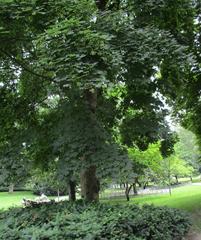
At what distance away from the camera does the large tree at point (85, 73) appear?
841 cm

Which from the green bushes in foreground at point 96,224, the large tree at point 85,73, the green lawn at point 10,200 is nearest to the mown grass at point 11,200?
the green lawn at point 10,200

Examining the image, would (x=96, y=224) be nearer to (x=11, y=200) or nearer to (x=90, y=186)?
(x=90, y=186)

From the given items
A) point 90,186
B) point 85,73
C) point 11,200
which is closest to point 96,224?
point 85,73

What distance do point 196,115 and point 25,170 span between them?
341 inches

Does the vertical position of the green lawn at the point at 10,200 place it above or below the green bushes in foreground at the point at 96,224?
above

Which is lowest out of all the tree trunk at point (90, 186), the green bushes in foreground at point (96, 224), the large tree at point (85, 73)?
the green bushes in foreground at point (96, 224)

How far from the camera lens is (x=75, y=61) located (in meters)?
8.29

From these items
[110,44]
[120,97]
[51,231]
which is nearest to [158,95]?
[120,97]

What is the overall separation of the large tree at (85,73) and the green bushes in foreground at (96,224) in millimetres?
1239

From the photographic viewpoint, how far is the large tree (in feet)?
27.6

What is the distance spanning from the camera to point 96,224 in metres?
6.62

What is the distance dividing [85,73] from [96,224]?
318 cm

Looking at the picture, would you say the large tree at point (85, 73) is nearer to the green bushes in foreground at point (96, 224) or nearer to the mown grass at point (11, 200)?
the green bushes in foreground at point (96, 224)

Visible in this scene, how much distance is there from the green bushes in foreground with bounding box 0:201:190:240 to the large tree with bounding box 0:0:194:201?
48.8 inches
